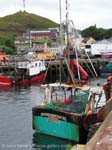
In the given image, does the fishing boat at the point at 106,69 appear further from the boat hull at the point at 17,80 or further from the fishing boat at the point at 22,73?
the boat hull at the point at 17,80

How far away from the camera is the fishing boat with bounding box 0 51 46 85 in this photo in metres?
64.1

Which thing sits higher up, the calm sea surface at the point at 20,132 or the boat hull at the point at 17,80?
the boat hull at the point at 17,80

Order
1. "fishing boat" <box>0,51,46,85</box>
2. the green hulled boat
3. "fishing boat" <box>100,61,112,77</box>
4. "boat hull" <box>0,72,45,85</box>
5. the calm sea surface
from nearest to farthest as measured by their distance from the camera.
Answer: the green hulled boat → the calm sea surface → "boat hull" <box>0,72,45,85</box> → "fishing boat" <box>0,51,46,85</box> → "fishing boat" <box>100,61,112,77</box>

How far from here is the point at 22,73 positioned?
6688cm

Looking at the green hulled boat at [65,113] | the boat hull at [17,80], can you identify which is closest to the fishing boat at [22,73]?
the boat hull at [17,80]

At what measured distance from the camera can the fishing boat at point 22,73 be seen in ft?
210

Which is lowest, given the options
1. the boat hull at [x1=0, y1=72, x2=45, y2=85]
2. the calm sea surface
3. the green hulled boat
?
the calm sea surface

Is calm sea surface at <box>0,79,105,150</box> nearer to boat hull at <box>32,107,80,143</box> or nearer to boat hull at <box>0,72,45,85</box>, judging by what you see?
boat hull at <box>32,107,80,143</box>

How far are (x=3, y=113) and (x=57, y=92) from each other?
8982mm

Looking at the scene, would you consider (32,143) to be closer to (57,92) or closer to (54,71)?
(57,92)

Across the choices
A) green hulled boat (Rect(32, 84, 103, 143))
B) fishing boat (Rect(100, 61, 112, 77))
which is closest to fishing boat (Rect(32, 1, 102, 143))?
green hulled boat (Rect(32, 84, 103, 143))

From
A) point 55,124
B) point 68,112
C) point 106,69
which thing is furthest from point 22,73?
point 68,112

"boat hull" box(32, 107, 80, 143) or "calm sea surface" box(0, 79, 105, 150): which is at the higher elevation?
"boat hull" box(32, 107, 80, 143)

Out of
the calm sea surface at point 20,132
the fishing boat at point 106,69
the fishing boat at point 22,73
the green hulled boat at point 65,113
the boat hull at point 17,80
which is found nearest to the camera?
the green hulled boat at point 65,113
